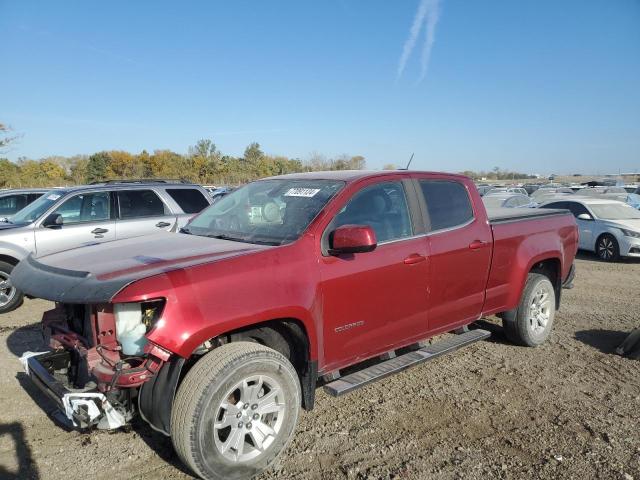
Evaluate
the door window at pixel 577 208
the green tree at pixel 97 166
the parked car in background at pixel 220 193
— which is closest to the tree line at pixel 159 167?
the green tree at pixel 97 166

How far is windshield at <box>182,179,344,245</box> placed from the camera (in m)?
3.53

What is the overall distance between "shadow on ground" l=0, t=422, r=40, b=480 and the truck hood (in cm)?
113

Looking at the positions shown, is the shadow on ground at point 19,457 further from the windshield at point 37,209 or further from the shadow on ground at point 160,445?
the windshield at point 37,209

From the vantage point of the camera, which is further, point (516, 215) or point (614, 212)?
point (614, 212)

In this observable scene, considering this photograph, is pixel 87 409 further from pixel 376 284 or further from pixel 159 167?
pixel 159 167

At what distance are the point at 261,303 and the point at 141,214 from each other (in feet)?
19.1

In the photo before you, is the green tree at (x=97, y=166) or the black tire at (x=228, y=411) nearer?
the black tire at (x=228, y=411)

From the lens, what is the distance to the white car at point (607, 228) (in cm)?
1116

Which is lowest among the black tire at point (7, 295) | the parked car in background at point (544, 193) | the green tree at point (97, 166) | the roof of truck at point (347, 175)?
the black tire at point (7, 295)

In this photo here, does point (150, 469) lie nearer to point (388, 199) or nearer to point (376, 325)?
point (376, 325)

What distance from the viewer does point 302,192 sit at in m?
3.89

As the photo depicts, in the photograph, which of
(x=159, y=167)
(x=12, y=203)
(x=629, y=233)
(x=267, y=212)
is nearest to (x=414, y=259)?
(x=267, y=212)

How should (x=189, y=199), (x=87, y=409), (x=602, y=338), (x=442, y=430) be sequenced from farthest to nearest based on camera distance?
1. (x=189, y=199)
2. (x=602, y=338)
3. (x=442, y=430)
4. (x=87, y=409)

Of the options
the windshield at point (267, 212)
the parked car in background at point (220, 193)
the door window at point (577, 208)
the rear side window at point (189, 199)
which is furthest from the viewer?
the door window at point (577, 208)
